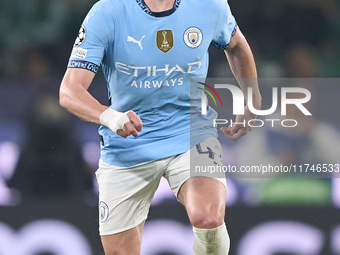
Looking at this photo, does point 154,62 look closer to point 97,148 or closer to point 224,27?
point 224,27

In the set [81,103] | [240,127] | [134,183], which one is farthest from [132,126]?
[240,127]

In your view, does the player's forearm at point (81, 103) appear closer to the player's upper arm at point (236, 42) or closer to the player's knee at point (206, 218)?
the player's knee at point (206, 218)

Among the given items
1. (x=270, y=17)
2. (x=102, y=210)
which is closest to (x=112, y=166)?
(x=102, y=210)

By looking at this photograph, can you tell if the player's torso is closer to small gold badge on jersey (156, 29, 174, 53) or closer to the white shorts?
small gold badge on jersey (156, 29, 174, 53)

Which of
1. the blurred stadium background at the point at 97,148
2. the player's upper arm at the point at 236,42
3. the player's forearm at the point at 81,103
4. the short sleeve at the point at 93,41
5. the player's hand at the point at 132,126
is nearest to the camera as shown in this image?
the player's hand at the point at 132,126

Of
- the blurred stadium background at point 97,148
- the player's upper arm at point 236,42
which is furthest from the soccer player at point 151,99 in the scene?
the blurred stadium background at point 97,148

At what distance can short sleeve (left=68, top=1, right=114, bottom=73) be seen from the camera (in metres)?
2.71

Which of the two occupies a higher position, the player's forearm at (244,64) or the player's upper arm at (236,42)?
the player's upper arm at (236,42)

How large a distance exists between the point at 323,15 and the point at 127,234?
83.5 inches

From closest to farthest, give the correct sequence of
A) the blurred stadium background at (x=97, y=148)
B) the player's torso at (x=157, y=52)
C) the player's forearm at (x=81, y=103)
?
the player's forearm at (x=81, y=103) → the player's torso at (x=157, y=52) → the blurred stadium background at (x=97, y=148)

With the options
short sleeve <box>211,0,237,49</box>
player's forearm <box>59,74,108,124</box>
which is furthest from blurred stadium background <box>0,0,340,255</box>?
player's forearm <box>59,74,108,124</box>

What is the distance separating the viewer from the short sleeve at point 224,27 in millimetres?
2990

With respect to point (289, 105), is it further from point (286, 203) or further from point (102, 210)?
point (102, 210)

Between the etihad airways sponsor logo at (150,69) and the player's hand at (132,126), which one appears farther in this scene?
the etihad airways sponsor logo at (150,69)
